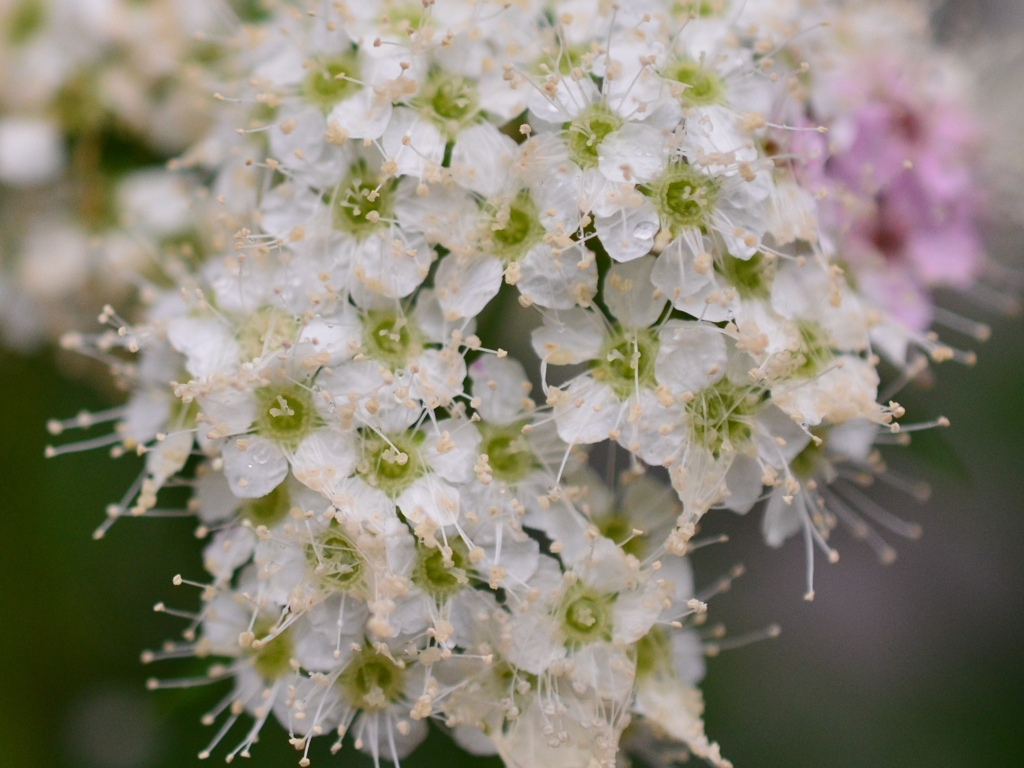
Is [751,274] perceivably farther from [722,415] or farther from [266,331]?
[266,331]

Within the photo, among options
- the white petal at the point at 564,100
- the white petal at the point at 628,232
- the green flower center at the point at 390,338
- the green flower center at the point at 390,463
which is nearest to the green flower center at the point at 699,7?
the white petal at the point at 564,100

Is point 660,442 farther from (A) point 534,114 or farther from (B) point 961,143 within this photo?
(B) point 961,143

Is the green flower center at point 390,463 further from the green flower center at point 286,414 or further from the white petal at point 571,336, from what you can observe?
the white petal at point 571,336

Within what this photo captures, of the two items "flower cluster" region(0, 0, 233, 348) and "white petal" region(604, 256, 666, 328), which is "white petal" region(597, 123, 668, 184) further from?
"flower cluster" region(0, 0, 233, 348)

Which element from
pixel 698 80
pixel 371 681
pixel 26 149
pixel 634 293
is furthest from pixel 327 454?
pixel 26 149

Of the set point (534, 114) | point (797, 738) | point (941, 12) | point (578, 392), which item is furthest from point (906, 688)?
point (534, 114)

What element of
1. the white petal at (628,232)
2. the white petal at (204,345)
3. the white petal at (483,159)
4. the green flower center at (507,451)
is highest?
the white petal at (483,159)

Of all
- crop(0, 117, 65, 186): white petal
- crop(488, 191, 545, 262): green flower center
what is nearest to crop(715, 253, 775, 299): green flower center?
crop(488, 191, 545, 262): green flower center
